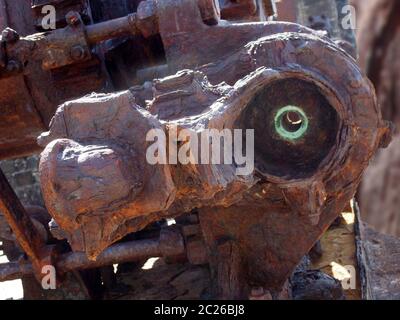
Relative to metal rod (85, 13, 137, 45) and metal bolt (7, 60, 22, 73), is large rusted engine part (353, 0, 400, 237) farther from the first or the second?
metal bolt (7, 60, 22, 73)

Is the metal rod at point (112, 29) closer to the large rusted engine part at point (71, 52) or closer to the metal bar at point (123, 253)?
the large rusted engine part at point (71, 52)

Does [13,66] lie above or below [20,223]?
above

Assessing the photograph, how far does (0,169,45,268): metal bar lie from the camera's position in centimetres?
235

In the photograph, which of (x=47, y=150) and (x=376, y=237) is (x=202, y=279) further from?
(x=47, y=150)

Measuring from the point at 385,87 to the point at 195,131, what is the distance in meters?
0.99

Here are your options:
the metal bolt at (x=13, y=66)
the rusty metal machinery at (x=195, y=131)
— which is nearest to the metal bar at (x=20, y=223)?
the rusty metal machinery at (x=195, y=131)

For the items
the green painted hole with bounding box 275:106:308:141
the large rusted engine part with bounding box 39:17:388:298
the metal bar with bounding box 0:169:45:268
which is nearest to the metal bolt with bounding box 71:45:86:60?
the large rusted engine part with bounding box 39:17:388:298

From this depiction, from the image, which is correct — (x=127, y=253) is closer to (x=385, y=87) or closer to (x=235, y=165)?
(x=235, y=165)

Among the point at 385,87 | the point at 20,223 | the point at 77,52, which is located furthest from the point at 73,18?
the point at 385,87

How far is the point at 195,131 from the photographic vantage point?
1.44 m

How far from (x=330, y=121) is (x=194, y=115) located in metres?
0.51

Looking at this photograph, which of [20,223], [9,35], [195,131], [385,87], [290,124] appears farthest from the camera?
[20,223]

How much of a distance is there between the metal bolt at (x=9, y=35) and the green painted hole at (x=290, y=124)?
42.2 inches

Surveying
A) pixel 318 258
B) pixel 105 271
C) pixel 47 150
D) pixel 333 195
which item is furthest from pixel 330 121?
pixel 105 271
